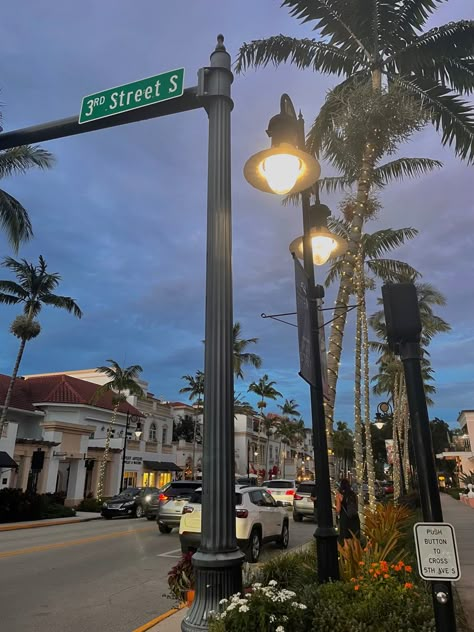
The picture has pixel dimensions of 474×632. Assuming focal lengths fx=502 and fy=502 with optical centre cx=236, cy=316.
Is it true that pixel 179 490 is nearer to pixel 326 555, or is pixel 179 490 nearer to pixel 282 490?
pixel 282 490

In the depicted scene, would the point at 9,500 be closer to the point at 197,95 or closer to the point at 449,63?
the point at 197,95

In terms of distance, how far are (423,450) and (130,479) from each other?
1601 inches

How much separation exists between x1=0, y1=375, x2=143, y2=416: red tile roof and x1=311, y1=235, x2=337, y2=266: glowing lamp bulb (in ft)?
90.4

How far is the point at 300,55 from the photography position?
13570 millimetres

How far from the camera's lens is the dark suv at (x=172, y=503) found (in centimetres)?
1683

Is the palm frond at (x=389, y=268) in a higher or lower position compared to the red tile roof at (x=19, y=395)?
higher

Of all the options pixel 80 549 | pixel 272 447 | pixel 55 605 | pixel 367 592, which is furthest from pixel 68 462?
pixel 272 447

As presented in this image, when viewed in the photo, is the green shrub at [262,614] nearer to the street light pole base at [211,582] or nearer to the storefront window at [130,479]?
the street light pole base at [211,582]

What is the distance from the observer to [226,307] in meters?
4.91

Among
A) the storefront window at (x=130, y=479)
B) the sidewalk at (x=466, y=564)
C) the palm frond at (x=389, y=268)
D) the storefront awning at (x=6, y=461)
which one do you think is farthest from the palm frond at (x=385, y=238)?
the storefront window at (x=130, y=479)

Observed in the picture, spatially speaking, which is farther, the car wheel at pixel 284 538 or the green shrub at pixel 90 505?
the green shrub at pixel 90 505

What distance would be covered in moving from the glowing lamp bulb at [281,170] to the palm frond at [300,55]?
362 inches

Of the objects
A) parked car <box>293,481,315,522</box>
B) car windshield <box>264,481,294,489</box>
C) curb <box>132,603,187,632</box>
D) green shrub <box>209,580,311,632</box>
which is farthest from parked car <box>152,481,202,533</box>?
green shrub <box>209,580,311,632</box>

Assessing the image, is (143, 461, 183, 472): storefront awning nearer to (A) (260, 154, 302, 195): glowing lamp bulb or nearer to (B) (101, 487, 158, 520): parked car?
(B) (101, 487, 158, 520): parked car
